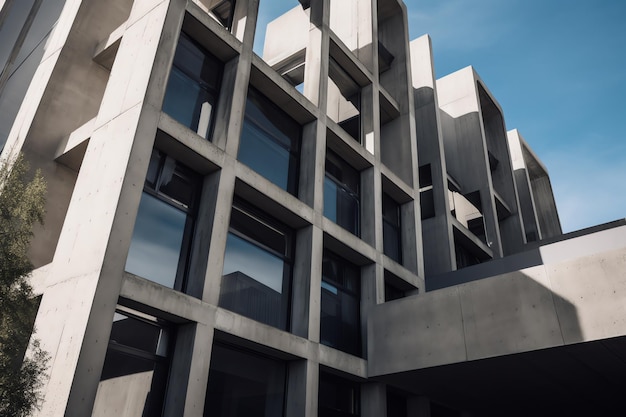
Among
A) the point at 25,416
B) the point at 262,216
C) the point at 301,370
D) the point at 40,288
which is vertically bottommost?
the point at 25,416

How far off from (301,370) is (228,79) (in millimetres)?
8073

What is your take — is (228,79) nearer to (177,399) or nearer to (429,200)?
(177,399)

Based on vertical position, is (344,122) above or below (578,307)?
above

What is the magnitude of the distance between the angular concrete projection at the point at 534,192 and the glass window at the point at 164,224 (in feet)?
99.6

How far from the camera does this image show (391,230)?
19.4 metres

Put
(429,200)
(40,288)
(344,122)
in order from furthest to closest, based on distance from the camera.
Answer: (429,200) → (344,122) → (40,288)

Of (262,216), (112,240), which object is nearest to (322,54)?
(262,216)

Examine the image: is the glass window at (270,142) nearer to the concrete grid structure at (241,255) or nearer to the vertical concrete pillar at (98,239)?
the concrete grid structure at (241,255)

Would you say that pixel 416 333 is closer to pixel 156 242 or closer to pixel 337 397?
pixel 337 397

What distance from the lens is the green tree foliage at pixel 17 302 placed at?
8125 mm

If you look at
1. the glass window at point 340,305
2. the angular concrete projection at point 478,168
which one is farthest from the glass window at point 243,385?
the angular concrete projection at point 478,168

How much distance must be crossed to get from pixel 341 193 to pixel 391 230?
10.2ft

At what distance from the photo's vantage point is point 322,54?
58.2 feet

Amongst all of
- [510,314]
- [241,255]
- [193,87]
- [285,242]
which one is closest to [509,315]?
[510,314]
